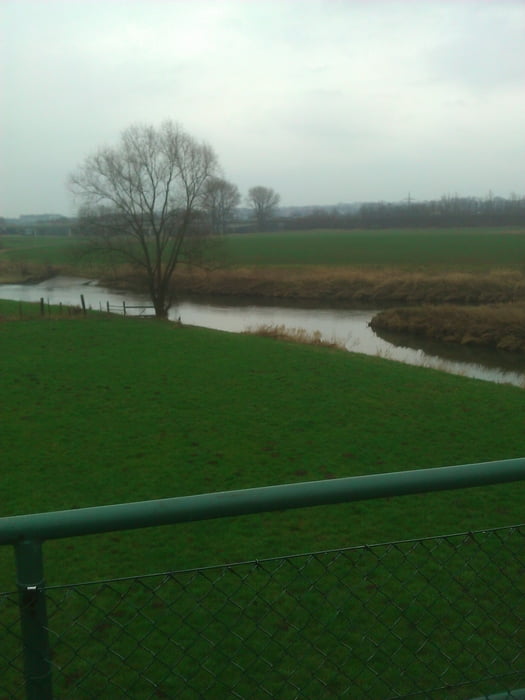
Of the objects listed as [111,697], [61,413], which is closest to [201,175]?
[61,413]

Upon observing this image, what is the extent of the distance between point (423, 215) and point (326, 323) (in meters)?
75.3

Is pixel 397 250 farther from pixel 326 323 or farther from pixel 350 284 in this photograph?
pixel 326 323

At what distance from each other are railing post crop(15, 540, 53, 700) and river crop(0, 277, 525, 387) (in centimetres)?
1780

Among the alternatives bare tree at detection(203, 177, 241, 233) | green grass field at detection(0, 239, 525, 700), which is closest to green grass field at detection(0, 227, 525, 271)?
bare tree at detection(203, 177, 241, 233)

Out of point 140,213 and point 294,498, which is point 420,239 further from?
point 294,498

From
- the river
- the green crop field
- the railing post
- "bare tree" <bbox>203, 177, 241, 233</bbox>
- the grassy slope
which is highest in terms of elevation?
"bare tree" <bbox>203, 177, 241, 233</bbox>

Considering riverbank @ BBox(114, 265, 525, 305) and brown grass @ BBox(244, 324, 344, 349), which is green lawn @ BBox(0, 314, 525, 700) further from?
riverbank @ BBox(114, 265, 525, 305)

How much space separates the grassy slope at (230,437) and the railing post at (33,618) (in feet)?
13.4

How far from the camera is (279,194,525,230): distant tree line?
91819 mm

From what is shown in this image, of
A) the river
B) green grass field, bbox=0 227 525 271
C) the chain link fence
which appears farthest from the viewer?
green grass field, bbox=0 227 525 271

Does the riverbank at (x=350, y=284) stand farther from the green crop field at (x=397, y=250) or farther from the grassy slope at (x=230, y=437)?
the grassy slope at (x=230, y=437)

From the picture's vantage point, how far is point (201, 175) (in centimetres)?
3572

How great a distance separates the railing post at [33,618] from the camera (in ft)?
6.15

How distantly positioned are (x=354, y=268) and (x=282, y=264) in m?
8.68
